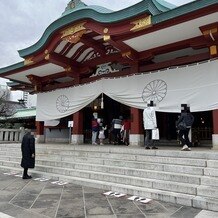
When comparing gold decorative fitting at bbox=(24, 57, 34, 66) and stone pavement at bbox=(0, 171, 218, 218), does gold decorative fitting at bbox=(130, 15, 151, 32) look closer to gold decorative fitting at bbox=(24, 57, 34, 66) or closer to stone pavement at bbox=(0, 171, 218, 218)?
stone pavement at bbox=(0, 171, 218, 218)

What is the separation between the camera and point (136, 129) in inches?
423

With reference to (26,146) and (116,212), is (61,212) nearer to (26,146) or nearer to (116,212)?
(116,212)

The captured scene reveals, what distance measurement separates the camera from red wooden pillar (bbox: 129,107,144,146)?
10703 millimetres

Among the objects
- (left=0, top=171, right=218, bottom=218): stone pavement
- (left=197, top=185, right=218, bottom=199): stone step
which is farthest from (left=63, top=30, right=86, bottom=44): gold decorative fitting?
(left=197, top=185, right=218, bottom=199): stone step

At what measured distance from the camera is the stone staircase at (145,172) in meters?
5.68

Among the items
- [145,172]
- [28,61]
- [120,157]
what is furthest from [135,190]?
[28,61]

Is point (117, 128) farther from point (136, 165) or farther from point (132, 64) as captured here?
point (136, 165)

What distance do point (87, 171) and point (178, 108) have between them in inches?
158

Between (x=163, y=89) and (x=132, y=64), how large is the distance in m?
1.87

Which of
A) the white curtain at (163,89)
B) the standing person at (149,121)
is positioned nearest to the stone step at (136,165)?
the standing person at (149,121)

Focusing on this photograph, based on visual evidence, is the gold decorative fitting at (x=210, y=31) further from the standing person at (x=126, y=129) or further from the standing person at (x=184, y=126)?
the standing person at (x=126, y=129)

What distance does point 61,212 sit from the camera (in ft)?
16.7

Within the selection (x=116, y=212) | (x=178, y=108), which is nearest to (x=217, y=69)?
(x=178, y=108)

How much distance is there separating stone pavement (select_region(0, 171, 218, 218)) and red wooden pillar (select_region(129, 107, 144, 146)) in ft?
13.1
